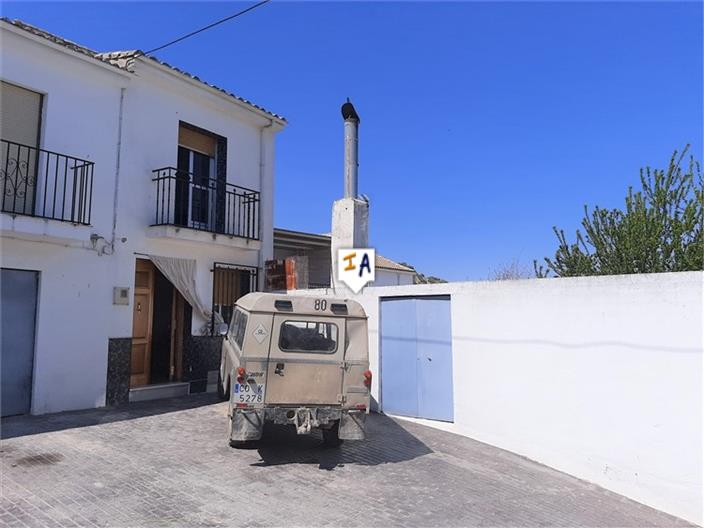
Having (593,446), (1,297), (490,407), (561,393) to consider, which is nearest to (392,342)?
(490,407)

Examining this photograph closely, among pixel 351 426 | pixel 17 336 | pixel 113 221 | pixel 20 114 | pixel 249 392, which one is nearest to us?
pixel 249 392

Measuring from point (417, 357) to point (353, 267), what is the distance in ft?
8.11

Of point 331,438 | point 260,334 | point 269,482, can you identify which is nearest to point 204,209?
point 260,334

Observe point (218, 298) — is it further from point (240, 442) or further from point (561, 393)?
point (561, 393)

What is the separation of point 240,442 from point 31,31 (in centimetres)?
727

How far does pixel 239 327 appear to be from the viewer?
6.96m

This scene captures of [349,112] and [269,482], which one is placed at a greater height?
[349,112]

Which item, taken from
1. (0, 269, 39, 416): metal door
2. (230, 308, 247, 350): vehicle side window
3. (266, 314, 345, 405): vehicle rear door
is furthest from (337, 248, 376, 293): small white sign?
(0, 269, 39, 416): metal door

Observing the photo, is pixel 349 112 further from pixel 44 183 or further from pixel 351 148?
pixel 44 183

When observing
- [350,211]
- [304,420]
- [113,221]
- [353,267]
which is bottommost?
[304,420]

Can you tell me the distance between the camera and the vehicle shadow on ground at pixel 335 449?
630 cm

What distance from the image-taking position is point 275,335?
6.05 metres

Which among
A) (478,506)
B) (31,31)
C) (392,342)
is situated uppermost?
(31,31)

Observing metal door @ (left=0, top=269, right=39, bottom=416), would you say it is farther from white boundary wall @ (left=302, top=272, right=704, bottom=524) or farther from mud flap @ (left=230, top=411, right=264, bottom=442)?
white boundary wall @ (left=302, top=272, right=704, bottom=524)
